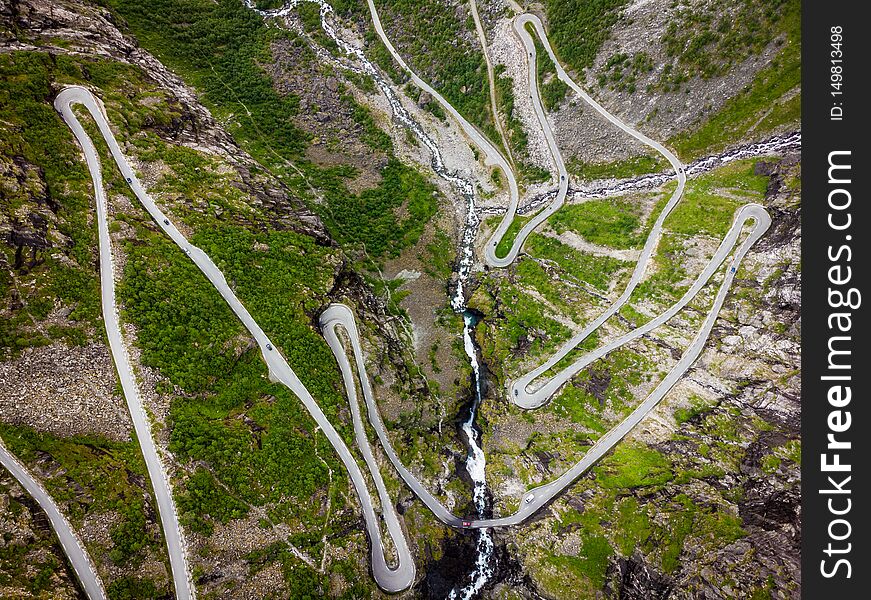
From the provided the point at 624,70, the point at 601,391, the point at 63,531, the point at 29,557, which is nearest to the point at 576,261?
the point at 601,391

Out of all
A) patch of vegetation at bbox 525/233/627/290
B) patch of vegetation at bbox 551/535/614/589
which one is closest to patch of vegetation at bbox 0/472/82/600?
patch of vegetation at bbox 551/535/614/589

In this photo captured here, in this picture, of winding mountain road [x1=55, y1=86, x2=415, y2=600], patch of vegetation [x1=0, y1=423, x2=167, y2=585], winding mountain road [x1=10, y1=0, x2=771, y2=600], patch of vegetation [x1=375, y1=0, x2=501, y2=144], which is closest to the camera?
patch of vegetation [x1=0, y1=423, x2=167, y2=585]

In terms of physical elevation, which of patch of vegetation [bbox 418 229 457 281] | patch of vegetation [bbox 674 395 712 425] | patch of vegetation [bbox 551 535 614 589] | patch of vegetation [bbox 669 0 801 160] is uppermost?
patch of vegetation [bbox 669 0 801 160]

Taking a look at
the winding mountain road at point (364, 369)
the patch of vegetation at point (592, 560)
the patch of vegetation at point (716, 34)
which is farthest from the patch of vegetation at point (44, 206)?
the patch of vegetation at point (716, 34)

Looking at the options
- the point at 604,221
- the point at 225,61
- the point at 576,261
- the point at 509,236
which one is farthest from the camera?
the point at 225,61

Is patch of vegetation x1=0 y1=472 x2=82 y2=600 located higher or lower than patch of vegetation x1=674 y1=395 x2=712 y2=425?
lower

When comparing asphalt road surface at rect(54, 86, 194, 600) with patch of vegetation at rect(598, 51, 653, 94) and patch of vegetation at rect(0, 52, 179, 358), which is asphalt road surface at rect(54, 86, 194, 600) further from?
patch of vegetation at rect(598, 51, 653, 94)

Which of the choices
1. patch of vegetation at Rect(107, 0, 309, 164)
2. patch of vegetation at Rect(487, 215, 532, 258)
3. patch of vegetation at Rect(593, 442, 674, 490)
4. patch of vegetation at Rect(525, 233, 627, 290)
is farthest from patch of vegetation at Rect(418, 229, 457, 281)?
patch of vegetation at Rect(593, 442, 674, 490)

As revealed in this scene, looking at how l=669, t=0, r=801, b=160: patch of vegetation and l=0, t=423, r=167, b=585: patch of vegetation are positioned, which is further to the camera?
l=669, t=0, r=801, b=160: patch of vegetation

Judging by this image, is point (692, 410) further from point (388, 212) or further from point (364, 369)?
point (388, 212)

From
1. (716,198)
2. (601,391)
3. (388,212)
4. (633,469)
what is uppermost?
(716,198)

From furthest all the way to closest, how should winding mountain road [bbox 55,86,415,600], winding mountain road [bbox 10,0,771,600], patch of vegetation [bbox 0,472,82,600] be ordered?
winding mountain road [bbox 10,0,771,600] < winding mountain road [bbox 55,86,415,600] < patch of vegetation [bbox 0,472,82,600]
